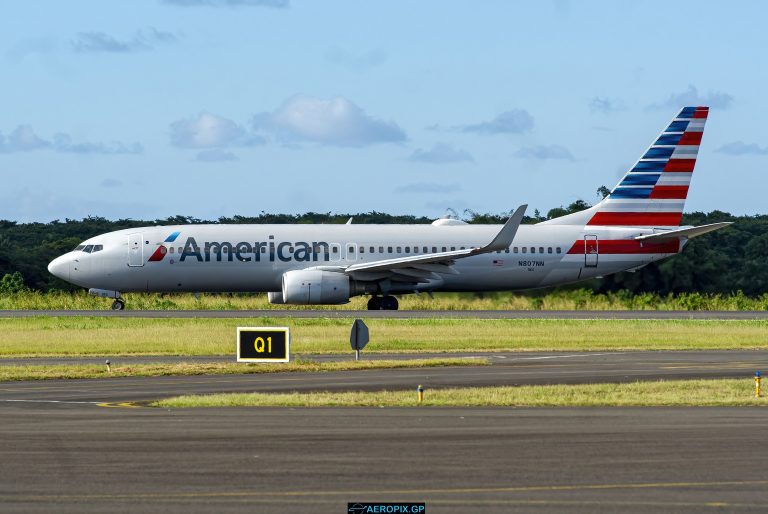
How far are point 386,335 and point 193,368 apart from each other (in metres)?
13.0

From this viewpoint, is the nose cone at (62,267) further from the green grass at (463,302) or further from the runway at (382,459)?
the runway at (382,459)

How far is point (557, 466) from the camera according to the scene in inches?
627

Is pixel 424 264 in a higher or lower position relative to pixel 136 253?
lower

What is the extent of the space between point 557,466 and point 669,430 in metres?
4.27

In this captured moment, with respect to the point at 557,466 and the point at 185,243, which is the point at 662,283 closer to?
the point at 185,243

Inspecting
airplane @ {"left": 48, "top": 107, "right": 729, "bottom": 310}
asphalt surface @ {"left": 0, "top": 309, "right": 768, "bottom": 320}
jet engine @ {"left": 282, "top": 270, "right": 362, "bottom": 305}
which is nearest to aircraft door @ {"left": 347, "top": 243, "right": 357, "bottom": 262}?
airplane @ {"left": 48, "top": 107, "right": 729, "bottom": 310}

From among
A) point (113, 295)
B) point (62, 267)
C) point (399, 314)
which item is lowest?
point (399, 314)

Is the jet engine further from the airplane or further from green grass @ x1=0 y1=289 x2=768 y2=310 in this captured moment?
green grass @ x1=0 y1=289 x2=768 y2=310

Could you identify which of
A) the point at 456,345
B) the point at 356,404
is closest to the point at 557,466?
the point at 356,404

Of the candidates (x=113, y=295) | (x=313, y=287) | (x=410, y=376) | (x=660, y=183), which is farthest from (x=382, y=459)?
(x=660, y=183)

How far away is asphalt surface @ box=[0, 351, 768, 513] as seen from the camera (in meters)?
13.6

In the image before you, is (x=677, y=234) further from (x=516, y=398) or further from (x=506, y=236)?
(x=516, y=398)

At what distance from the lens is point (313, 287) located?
53.7 metres

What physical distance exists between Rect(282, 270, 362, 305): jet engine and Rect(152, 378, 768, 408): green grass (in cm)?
2766
